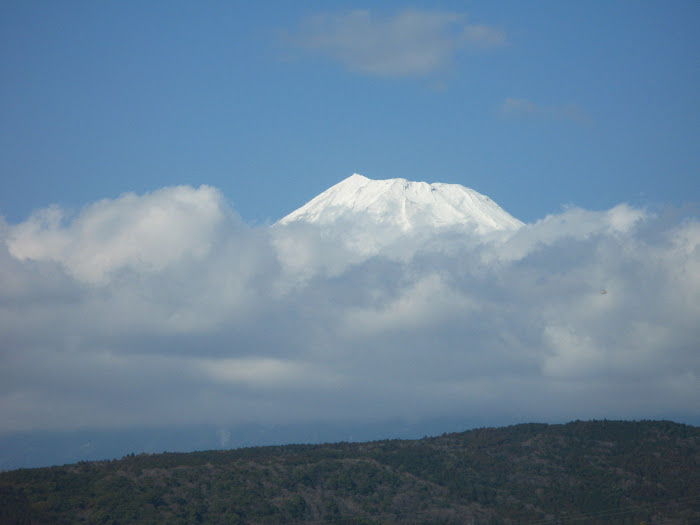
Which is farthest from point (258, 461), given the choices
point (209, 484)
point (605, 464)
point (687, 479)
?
point (687, 479)

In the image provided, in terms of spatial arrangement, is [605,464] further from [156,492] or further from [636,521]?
[156,492]

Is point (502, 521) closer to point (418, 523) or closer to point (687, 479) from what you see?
point (418, 523)

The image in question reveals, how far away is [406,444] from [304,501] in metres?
27.9

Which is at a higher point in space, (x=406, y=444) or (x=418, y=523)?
(x=406, y=444)

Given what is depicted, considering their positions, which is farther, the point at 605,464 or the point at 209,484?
the point at 605,464

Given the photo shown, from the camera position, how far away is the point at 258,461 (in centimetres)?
11794

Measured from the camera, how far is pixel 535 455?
127 meters

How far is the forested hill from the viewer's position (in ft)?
326

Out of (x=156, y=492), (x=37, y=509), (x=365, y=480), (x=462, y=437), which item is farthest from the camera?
(x=462, y=437)

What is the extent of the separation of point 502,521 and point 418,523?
35.8ft

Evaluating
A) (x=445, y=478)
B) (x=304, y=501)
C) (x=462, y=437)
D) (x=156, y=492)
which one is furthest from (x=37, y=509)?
(x=462, y=437)

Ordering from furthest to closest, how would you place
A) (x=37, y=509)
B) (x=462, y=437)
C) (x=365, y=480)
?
(x=462, y=437), (x=365, y=480), (x=37, y=509)

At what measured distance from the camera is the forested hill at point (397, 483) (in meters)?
99.4

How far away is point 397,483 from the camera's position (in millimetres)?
115312
